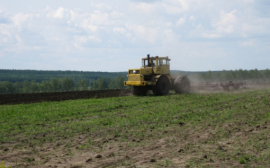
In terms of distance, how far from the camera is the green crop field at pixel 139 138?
23.0 feet

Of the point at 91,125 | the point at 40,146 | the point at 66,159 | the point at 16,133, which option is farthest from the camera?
the point at 91,125

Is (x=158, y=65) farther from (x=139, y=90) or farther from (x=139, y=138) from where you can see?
(x=139, y=138)

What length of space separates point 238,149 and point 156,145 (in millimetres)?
2217

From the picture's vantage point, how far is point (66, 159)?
7.37 m

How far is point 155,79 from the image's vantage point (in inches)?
877

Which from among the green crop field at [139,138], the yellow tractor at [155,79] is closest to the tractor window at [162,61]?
the yellow tractor at [155,79]

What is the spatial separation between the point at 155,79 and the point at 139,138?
13.3m

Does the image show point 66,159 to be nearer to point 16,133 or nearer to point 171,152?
point 171,152

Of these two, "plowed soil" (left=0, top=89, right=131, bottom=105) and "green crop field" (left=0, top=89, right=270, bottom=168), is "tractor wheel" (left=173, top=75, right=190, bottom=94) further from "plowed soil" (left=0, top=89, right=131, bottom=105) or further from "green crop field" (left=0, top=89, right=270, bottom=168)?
"green crop field" (left=0, top=89, right=270, bottom=168)

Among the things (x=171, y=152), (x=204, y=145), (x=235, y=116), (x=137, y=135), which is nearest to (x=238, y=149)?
(x=204, y=145)

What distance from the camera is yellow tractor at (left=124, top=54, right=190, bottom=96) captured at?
72.8ft

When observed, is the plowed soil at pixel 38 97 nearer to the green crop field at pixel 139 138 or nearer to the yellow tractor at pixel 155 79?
the yellow tractor at pixel 155 79

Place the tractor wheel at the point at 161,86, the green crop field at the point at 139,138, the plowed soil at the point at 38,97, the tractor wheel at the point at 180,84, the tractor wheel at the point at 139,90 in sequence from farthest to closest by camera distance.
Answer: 1. the tractor wheel at the point at 139,90
2. the tractor wheel at the point at 180,84
3. the tractor wheel at the point at 161,86
4. the plowed soil at the point at 38,97
5. the green crop field at the point at 139,138

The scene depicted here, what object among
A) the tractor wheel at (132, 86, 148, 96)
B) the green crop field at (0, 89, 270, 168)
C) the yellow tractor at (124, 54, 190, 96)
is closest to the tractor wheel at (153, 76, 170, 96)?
the yellow tractor at (124, 54, 190, 96)
